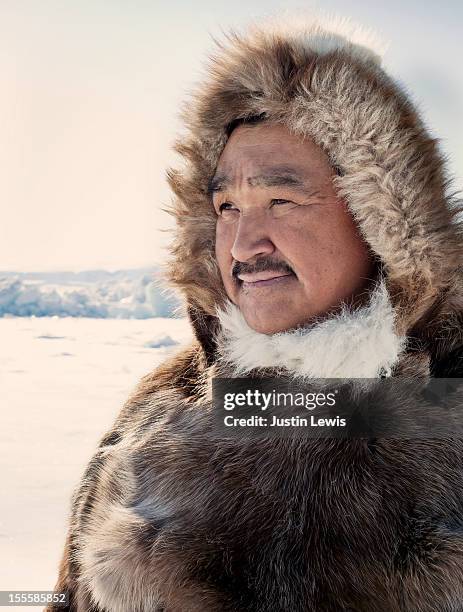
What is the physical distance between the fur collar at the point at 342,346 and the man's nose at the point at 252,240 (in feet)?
0.48

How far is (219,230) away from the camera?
125cm

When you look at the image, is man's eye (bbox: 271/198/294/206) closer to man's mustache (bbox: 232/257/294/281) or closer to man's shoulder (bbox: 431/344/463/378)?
man's mustache (bbox: 232/257/294/281)

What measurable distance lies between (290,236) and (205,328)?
319 mm

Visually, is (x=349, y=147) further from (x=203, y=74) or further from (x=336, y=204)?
(x=203, y=74)

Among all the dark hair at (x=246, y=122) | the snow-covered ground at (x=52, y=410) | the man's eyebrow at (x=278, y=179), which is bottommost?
the snow-covered ground at (x=52, y=410)

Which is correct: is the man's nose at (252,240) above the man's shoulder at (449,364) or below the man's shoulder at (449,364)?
above

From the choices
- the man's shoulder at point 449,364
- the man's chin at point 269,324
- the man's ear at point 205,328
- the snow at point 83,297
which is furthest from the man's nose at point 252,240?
the snow at point 83,297

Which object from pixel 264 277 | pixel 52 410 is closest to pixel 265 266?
pixel 264 277

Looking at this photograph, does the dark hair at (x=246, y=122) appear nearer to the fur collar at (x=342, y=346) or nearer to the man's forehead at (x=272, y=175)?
the man's forehead at (x=272, y=175)

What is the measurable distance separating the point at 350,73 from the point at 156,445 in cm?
75

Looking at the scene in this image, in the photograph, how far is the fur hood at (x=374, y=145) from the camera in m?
1.04

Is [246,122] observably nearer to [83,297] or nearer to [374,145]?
[374,145]

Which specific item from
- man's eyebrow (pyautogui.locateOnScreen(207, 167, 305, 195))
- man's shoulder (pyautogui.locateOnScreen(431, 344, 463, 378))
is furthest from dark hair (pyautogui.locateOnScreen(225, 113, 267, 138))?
man's shoulder (pyautogui.locateOnScreen(431, 344, 463, 378))

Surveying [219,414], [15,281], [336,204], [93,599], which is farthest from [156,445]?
[15,281]
